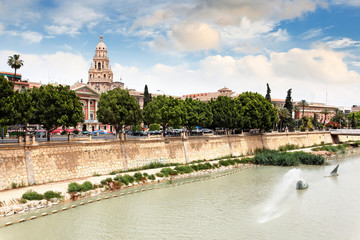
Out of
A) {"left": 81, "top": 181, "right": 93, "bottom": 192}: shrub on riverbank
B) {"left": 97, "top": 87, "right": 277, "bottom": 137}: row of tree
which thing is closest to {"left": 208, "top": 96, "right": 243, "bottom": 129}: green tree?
{"left": 97, "top": 87, "right": 277, "bottom": 137}: row of tree

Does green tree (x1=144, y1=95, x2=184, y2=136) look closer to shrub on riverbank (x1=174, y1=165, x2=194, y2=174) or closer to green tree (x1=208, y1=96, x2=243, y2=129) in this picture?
shrub on riverbank (x1=174, y1=165, x2=194, y2=174)

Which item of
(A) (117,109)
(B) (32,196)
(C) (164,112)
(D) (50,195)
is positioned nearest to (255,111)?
(C) (164,112)

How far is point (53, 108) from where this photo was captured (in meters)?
36.9

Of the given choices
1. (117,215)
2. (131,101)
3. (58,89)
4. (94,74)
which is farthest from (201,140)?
(94,74)

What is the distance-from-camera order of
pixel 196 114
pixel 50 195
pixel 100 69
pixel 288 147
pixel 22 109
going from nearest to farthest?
pixel 50 195 < pixel 22 109 < pixel 196 114 < pixel 288 147 < pixel 100 69

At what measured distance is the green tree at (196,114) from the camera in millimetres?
57844

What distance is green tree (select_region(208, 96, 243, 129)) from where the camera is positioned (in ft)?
205

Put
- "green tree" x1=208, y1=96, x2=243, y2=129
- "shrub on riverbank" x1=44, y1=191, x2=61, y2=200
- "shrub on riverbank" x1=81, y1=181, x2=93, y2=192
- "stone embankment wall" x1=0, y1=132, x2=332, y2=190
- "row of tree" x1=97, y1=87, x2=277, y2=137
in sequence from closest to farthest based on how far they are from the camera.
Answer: "shrub on riverbank" x1=44, y1=191, x2=61, y2=200 < "stone embankment wall" x1=0, y1=132, x2=332, y2=190 < "shrub on riverbank" x1=81, y1=181, x2=93, y2=192 < "row of tree" x1=97, y1=87, x2=277, y2=137 < "green tree" x1=208, y1=96, x2=243, y2=129

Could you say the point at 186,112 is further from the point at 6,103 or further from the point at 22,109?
the point at 6,103

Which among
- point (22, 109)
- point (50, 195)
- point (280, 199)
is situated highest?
point (22, 109)

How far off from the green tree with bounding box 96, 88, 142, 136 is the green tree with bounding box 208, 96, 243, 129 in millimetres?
20732

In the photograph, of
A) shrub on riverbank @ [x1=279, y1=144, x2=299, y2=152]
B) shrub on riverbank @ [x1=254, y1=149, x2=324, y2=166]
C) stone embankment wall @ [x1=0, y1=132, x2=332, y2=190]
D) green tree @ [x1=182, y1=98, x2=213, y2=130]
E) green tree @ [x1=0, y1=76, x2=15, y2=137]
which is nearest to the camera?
→ green tree @ [x1=0, y1=76, x2=15, y2=137]

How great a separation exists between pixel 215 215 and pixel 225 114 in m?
35.2

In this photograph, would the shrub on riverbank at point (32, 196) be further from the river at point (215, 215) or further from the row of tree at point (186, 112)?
the row of tree at point (186, 112)
